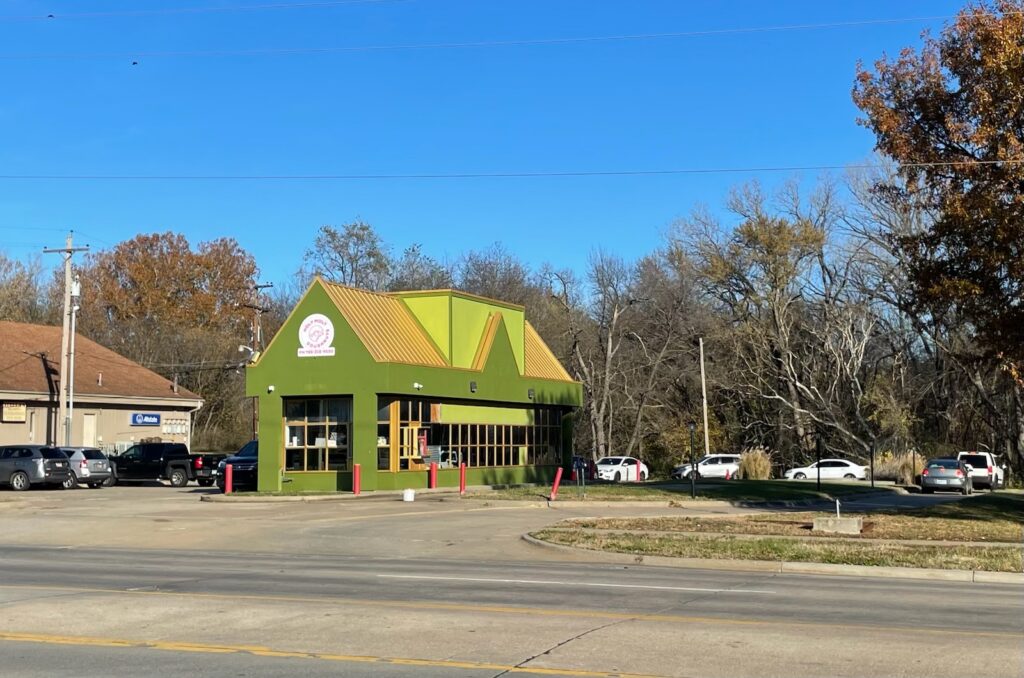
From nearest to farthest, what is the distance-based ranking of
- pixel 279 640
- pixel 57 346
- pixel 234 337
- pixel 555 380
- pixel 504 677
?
1. pixel 504 677
2. pixel 279 640
3. pixel 555 380
4. pixel 57 346
5. pixel 234 337

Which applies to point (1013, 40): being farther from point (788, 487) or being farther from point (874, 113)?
point (788, 487)

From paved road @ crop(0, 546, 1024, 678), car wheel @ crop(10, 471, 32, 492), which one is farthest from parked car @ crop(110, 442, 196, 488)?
paved road @ crop(0, 546, 1024, 678)

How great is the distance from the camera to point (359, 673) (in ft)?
26.9

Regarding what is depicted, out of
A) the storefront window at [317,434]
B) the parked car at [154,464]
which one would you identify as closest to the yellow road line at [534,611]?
the storefront window at [317,434]

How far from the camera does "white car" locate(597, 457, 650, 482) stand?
5178 cm

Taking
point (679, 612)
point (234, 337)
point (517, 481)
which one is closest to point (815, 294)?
point (517, 481)

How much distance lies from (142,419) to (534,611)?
146ft

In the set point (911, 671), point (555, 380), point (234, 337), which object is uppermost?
point (234, 337)

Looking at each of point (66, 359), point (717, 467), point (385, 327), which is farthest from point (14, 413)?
point (717, 467)

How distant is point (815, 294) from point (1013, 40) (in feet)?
134

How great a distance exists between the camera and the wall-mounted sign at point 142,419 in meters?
51.8

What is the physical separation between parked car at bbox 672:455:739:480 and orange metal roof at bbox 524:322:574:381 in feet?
34.1

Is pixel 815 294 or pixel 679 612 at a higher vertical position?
pixel 815 294

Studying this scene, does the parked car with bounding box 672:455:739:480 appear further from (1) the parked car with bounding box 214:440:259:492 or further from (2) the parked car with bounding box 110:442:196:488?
(2) the parked car with bounding box 110:442:196:488
